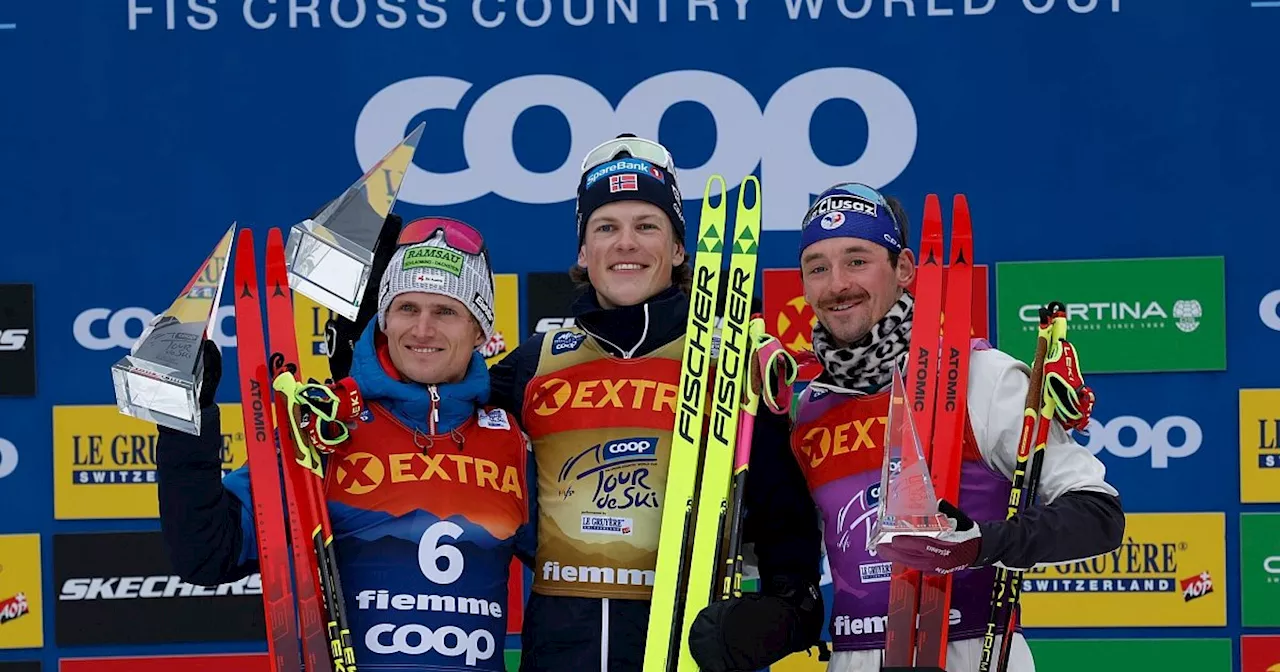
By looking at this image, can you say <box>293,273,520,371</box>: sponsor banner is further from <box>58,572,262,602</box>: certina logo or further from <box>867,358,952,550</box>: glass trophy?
<box>867,358,952,550</box>: glass trophy

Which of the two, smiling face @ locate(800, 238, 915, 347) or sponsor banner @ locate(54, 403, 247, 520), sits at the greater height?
smiling face @ locate(800, 238, 915, 347)

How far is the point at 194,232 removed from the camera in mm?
4117

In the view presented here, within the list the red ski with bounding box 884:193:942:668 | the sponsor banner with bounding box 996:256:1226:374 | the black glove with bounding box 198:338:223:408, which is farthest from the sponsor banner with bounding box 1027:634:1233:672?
the black glove with bounding box 198:338:223:408

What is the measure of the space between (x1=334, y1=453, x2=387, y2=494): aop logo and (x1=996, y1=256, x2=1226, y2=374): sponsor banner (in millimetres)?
2202

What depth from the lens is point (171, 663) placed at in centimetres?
417

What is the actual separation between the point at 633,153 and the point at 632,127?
1303 millimetres

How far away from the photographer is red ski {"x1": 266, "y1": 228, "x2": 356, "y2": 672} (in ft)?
8.09

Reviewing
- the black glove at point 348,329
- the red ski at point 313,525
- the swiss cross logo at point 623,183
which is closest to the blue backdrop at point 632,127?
the black glove at point 348,329

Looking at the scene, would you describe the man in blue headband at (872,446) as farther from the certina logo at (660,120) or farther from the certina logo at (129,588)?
the certina logo at (129,588)

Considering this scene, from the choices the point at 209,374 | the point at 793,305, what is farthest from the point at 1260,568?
the point at 209,374

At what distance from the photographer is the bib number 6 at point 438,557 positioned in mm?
2494

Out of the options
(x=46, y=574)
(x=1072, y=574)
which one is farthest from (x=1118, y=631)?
(x=46, y=574)

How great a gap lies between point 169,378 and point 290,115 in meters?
1.92

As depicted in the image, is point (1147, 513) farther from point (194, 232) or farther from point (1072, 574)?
point (194, 232)
